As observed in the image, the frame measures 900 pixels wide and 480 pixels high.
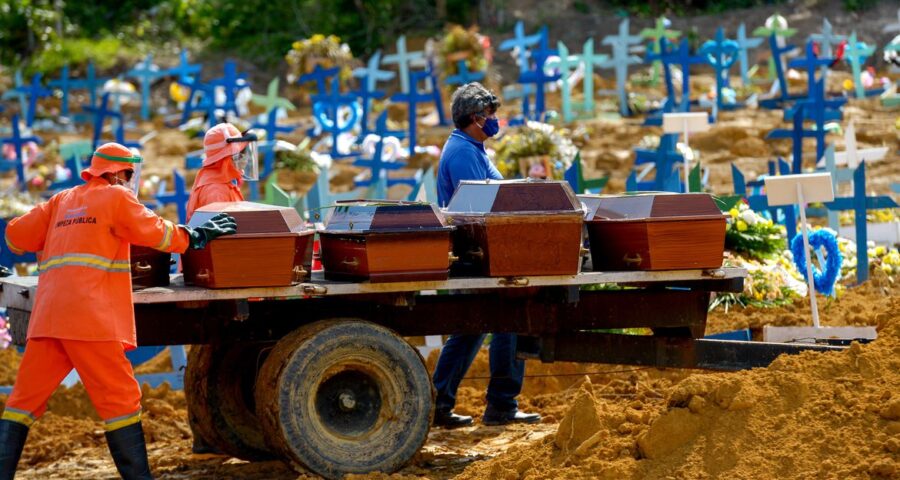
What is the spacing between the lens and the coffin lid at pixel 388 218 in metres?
6.20

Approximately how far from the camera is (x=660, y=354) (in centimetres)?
696

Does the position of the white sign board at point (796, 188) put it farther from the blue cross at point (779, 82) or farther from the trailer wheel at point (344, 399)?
the blue cross at point (779, 82)

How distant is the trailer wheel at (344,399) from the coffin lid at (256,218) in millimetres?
481

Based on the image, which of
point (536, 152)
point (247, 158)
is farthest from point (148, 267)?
point (536, 152)

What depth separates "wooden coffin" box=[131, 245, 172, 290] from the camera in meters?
6.15

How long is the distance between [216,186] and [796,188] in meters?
3.20

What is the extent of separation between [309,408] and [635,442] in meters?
1.46

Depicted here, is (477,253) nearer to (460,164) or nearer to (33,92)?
(460,164)

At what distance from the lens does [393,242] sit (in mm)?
6180

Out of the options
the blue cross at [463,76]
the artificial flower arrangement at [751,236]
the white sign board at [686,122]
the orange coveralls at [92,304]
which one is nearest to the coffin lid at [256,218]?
the orange coveralls at [92,304]

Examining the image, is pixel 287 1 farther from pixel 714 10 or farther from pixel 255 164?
pixel 255 164

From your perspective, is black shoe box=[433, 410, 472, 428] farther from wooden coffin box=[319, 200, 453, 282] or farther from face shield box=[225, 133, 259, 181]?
wooden coffin box=[319, 200, 453, 282]

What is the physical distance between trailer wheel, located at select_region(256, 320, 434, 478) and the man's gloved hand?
596 mm

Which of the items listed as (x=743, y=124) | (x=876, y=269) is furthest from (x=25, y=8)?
(x=876, y=269)
